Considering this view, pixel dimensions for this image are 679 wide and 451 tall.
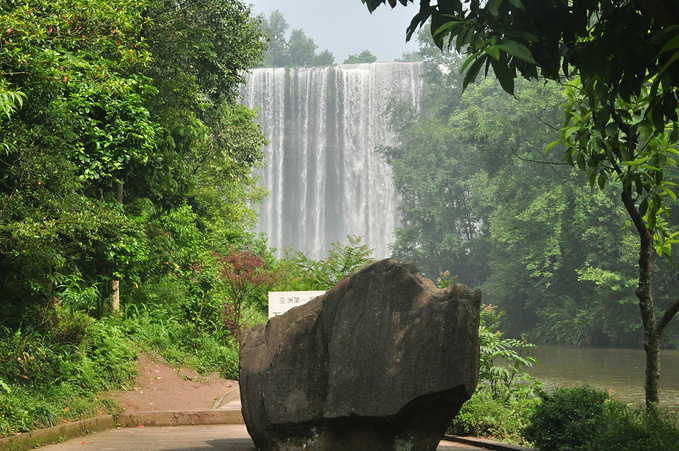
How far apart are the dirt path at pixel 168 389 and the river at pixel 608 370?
8.29 metres

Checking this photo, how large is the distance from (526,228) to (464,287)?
32158mm

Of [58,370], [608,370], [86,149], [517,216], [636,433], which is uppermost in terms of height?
[86,149]

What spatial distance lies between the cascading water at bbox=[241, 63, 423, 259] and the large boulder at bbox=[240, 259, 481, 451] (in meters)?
47.2

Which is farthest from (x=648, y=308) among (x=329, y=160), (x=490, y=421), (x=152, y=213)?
(x=329, y=160)

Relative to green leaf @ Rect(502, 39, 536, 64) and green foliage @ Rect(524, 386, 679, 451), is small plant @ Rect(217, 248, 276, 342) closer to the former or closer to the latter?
green foliage @ Rect(524, 386, 679, 451)

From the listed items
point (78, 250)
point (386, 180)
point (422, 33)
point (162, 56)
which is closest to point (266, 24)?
point (422, 33)

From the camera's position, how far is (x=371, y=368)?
6.18 m

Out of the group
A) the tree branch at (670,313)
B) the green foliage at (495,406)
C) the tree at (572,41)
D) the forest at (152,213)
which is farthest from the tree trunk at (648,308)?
the green foliage at (495,406)

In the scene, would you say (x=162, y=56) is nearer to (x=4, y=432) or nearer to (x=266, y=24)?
(x=4, y=432)

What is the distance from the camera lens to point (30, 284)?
30.9 feet

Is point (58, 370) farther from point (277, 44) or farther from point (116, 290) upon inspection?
point (277, 44)

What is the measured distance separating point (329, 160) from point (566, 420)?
4871 centimetres

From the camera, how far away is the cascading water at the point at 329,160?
54156mm

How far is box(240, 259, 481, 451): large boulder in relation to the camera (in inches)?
236
